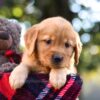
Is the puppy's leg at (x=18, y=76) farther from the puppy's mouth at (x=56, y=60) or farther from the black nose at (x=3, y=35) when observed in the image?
the black nose at (x=3, y=35)

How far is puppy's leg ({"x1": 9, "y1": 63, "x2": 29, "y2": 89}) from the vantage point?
4.05 meters

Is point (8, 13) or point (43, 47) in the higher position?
point (43, 47)

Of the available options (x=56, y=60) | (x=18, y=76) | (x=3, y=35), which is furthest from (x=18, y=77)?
(x=3, y=35)

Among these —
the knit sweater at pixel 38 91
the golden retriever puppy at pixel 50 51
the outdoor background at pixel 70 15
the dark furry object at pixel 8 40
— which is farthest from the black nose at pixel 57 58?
the outdoor background at pixel 70 15

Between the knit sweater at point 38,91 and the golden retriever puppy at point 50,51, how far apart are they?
4 cm

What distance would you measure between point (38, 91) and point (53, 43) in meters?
0.37

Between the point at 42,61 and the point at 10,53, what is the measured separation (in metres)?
0.42

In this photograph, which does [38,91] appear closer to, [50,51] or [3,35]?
[50,51]

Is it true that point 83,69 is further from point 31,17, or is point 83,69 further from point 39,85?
point 39,85

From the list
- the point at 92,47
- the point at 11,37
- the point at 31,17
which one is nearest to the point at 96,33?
the point at 92,47

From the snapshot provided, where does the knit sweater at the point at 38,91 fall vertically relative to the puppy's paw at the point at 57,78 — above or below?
below

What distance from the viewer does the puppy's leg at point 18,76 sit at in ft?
13.3

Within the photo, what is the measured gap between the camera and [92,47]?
1091cm

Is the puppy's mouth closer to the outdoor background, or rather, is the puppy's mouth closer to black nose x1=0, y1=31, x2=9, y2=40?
black nose x1=0, y1=31, x2=9, y2=40
